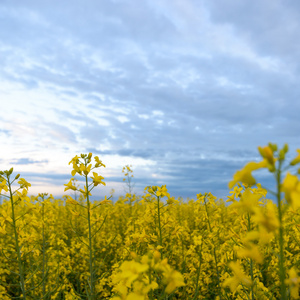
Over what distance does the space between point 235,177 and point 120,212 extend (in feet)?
30.7

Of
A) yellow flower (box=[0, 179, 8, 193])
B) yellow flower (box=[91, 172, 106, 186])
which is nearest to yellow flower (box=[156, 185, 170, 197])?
yellow flower (box=[91, 172, 106, 186])

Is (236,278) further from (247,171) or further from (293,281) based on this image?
(247,171)

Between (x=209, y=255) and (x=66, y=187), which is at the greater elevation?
(x=66, y=187)

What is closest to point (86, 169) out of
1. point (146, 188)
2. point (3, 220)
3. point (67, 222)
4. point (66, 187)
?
point (66, 187)

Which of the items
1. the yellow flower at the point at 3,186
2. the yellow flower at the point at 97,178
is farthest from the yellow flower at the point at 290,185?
the yellow flower at the point at 3,186

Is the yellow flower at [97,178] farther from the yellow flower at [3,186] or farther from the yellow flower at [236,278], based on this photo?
the yellow flower at [236,278]

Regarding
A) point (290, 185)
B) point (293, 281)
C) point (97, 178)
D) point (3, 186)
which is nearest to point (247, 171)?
point (290, 185)

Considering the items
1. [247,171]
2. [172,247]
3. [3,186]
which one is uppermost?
[3,186]

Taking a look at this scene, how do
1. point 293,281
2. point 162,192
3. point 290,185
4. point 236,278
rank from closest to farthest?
point 290,185
point 293,281
point 236,278
point 162,192

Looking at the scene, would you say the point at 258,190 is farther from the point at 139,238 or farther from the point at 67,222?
the point at 67,222

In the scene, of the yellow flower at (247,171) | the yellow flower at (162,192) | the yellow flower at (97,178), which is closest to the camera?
the yellow flower at (247,171)

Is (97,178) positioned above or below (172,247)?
above

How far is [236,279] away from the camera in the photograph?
5.46 ft

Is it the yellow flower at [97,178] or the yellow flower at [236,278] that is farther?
the yellow flower at [97,178]
